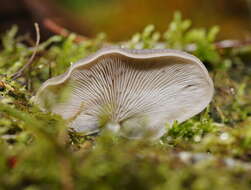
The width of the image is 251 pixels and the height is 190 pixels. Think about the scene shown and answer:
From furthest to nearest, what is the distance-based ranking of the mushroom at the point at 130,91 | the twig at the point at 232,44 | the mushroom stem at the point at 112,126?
the twig at the point at 232,44, the mushroom stem at the point at 112,126, the mushroom at the point at 130,91

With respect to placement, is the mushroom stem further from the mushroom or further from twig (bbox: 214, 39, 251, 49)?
twig (bbox: 214, 39, 251, 49)

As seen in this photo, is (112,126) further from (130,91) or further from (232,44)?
(232,44)

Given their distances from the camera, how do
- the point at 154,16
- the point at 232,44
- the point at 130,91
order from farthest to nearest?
the point at 154,16, the point at 232,44, the point at 130,91

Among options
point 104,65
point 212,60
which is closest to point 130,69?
point 104,65

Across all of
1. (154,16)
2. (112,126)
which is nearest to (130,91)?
(112,126)

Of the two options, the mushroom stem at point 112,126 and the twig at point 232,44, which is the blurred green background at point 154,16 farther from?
the mushroom stem at point 112,126

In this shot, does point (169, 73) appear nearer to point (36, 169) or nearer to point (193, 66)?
point (193, 66)

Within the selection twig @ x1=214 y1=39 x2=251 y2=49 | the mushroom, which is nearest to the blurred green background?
twig @ x1=214 y1=39 x2=251 y2=49

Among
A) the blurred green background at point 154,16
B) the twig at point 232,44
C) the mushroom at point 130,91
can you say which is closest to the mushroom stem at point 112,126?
the mushroom at point 130,91
